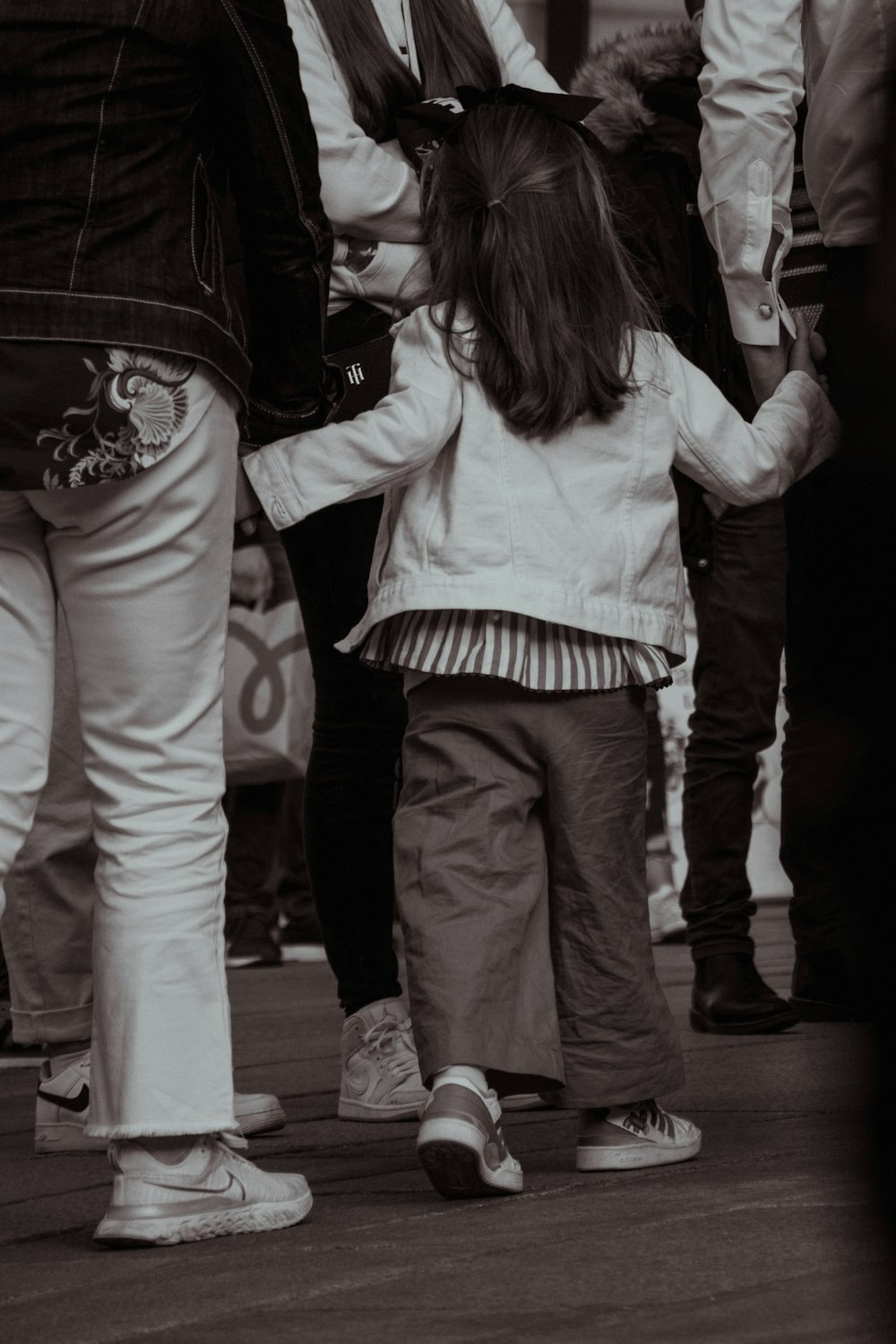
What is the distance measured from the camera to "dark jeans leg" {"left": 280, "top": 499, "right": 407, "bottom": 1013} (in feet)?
10.7

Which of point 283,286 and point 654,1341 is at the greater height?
point 283,286

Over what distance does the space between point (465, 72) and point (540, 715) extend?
1228 mm

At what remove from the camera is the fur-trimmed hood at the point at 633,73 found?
4.21 metres

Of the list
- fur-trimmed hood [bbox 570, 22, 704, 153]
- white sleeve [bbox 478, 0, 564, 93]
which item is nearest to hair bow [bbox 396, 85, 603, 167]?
white sleeve [bbox 478, 0, 564, 93]

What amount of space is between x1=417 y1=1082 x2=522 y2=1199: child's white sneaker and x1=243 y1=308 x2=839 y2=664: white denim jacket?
67 centimetres

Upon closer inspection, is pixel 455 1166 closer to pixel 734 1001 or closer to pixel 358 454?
pixel 358 454

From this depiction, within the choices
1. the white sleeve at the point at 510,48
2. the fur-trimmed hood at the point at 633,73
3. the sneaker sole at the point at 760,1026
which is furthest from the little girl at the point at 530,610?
the fur-trimmed hood at the point at 633,73

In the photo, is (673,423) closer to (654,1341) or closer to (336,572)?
(336,572)

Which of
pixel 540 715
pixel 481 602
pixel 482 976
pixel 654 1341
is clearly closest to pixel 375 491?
pixel 481 602

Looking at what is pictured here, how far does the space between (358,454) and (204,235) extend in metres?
0.47

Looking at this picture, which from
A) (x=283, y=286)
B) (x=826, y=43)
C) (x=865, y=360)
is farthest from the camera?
(x=826, y=43)

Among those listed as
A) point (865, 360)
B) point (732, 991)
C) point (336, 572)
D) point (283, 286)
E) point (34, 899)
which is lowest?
point (732, 991)

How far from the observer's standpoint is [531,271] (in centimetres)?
286

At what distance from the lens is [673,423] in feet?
9.49
